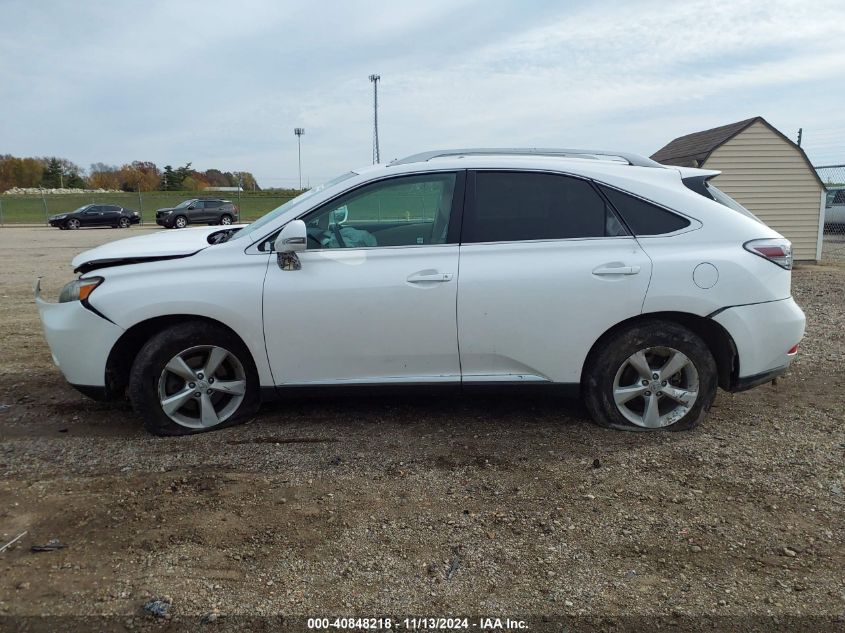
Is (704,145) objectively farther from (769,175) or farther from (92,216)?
(92,216)

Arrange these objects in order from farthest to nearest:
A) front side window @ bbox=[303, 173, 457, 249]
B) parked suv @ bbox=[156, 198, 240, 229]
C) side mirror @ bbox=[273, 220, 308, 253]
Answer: parked suv @ bbox=[156, 198, 240, 229], front side window @ bbox=[303, 173, 457, 249], side mirror @ bbox=[273, 220, 308, 253]

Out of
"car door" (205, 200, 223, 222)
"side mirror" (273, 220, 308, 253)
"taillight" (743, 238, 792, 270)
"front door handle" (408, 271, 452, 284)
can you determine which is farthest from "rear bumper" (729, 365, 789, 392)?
"car door" (205, 200, 223, 222)

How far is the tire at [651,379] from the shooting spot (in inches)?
158

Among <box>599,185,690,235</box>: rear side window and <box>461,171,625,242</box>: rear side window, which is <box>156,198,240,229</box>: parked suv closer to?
<box>461,171,625,242</box>: rear side window

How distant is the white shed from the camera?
1231 centimetres

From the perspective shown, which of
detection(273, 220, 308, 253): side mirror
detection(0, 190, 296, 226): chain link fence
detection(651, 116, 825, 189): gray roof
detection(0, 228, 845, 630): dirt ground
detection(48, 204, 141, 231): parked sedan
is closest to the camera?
detection(0, 228, 845, 630): dirt ground

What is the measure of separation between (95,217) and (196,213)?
4.86 metres

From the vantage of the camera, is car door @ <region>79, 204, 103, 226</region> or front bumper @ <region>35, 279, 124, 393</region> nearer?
front bumper @ <region>35, 279, 124, 393</region>

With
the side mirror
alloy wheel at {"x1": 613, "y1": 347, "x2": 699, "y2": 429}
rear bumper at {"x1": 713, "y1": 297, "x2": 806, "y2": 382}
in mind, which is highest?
the side mirror

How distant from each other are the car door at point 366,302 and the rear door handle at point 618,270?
2.82 feet

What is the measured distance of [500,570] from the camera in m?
2.76

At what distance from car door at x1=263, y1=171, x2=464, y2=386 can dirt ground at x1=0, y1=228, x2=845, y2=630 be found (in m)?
0.46

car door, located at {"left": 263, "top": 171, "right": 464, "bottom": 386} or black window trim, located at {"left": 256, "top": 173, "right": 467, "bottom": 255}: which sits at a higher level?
black window trim, located at {"left": 256, "top": 173, "right": 467, "bottom": 255}

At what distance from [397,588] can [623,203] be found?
8.75ft
